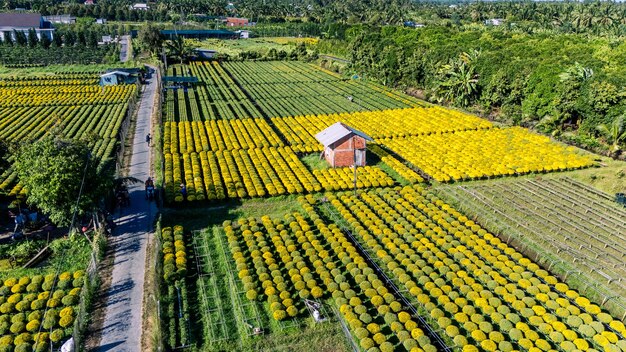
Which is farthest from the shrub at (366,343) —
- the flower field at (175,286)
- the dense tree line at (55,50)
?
the dense tree line at (55,50)

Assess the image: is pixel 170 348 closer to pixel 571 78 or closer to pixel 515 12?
pixel 571 78

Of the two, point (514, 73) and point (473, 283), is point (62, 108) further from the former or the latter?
point (514, 73)

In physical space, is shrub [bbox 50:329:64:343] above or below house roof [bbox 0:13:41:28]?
below

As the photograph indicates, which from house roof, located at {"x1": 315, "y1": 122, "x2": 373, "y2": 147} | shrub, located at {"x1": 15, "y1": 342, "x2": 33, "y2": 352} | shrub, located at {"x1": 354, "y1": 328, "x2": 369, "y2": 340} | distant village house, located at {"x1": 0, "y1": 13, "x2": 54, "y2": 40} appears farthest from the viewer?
distant village house, located at {"x1": 0, "y1": 13, "x2": 54, "y2": 40}

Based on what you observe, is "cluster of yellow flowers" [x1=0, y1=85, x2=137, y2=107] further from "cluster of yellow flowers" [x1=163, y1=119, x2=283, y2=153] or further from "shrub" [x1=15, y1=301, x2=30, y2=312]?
"shrub" [x1=15, y1=301, x2=30, y2=312]

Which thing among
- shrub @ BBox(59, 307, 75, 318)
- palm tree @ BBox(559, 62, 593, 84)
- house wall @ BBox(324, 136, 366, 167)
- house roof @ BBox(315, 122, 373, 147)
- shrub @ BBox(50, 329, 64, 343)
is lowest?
shrub @ BBox(50, 329, 64, 343)

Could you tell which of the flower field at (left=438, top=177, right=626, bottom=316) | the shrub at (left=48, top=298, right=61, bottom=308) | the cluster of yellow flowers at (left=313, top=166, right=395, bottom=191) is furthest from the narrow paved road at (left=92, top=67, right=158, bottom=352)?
the flower field at (left=438, top=177, right=626, bottom=316)

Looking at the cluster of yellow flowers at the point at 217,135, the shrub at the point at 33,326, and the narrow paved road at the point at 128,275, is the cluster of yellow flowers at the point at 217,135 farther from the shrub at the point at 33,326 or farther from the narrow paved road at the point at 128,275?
the shrub at the point at 33,326
